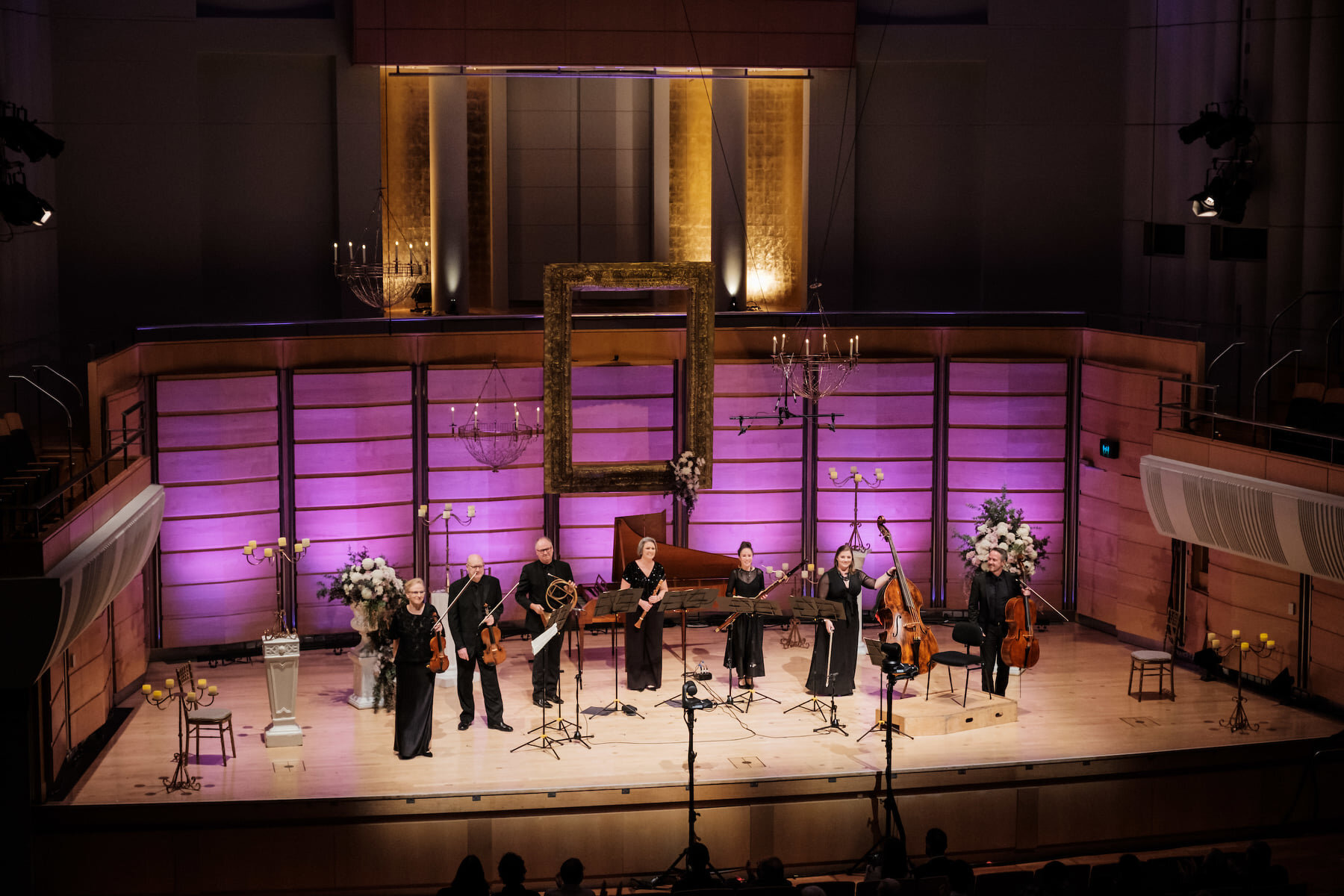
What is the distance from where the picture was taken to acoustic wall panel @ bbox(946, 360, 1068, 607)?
14641mm

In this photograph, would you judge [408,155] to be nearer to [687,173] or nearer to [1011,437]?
[687,173]

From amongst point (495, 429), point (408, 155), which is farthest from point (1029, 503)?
point (408, 155)

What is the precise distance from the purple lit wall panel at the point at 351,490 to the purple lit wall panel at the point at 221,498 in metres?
0.25

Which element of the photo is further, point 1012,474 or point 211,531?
point 1012,474

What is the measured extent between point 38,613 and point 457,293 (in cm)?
656

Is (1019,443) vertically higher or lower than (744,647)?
higher

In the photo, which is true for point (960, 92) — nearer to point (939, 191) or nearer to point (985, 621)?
point (939, 191)

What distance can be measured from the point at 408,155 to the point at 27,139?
14.8 feet

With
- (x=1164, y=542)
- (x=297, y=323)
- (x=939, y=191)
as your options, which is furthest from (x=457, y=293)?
(x=1164, y=542)

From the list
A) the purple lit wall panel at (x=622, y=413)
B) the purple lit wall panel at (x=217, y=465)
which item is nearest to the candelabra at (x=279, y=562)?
the purple lit wall panel at (x=217, y=465)

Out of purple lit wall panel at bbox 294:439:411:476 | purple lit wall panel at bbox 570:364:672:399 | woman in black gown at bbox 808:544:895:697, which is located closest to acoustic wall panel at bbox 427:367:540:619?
purple lit wall panel at bbox 294:439:411:476

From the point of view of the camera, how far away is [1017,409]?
1466 centimetres

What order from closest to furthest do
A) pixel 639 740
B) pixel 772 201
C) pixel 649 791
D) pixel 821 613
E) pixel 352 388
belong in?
pixel 649 791 → pixel 639 740 → pixel 821 613 → pixel 352 388 → pixel 772 201

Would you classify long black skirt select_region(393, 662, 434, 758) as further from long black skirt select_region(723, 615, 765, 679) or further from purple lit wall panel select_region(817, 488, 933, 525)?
purple lit wall panel select_region(817, 488, 933, 525)
